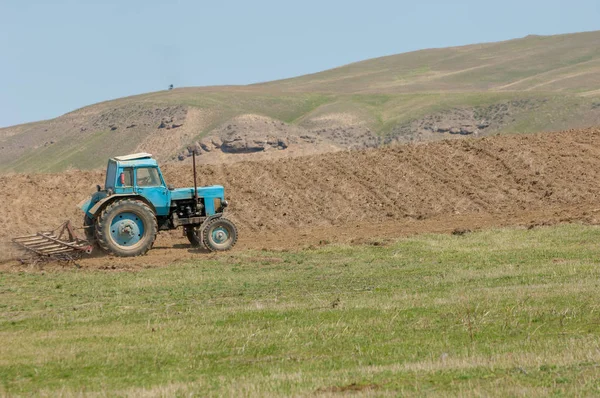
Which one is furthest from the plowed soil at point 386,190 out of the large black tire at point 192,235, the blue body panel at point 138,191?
the blue body panel at point 138,191

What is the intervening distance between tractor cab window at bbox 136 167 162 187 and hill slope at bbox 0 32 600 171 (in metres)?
36.8

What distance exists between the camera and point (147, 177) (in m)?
23.4

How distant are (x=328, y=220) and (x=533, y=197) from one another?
25.0 feet

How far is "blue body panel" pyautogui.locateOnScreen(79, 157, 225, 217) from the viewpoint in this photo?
2297 centimetres

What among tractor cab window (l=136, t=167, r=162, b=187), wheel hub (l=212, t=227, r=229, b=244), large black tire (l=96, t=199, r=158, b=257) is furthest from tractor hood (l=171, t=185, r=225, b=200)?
large black tire (l=96, t=199, r=158, b=257)

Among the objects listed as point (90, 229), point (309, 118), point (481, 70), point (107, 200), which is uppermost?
point (481, 70)

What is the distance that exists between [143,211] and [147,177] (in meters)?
1.16

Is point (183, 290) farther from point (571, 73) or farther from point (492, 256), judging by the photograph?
point (571, 73)

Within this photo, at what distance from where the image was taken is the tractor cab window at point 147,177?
23.2 m

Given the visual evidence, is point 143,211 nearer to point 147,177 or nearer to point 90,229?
point 147,177

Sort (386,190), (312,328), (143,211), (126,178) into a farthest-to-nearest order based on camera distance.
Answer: (386,190) < (126,178) < (143,211) < (312,328)

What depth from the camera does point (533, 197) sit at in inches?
1283

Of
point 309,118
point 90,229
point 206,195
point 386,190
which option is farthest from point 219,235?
point 309,118

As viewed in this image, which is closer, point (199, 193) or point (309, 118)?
point (199, 193)
